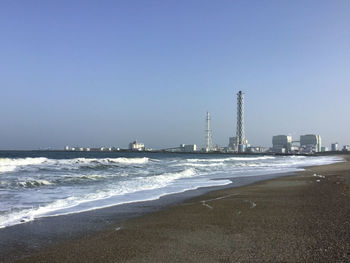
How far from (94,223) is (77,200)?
10.9 ft

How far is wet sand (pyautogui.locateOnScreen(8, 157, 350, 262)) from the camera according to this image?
4340 mm

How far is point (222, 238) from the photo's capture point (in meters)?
5.25

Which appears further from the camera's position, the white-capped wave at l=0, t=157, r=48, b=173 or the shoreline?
the white-capped wave at l=0, t=157, r=48, b=173

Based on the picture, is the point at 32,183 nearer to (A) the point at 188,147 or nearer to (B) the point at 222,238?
(B) the point at 222,238

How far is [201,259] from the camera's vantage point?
13.9 feet

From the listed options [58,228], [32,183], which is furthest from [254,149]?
[58,228]

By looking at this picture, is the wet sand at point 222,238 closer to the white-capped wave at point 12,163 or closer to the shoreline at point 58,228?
the shoreline at point 58,228

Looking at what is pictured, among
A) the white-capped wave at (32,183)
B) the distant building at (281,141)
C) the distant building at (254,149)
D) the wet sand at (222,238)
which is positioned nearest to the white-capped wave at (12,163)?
the white-capped wave at (32,183)

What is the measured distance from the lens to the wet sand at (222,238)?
4.34m

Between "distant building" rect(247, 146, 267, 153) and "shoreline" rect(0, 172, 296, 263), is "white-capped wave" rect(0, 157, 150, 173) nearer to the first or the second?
"shoreline" rect(0, 172, 296, 263)

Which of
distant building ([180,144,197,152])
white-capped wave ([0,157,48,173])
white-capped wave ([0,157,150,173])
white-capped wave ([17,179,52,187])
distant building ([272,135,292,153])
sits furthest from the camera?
distant building ([180,144,197,152])

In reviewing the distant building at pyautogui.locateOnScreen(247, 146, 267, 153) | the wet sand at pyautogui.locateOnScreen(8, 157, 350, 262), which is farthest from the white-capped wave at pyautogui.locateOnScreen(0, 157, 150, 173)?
the distant building at pyautogui.locateOnScreen(247, 146, 267, 153)

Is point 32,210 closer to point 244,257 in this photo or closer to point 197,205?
point 197,205

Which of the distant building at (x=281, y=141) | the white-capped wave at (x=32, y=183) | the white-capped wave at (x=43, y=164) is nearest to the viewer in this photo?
the white-capped wave at (x=32, y=183)
